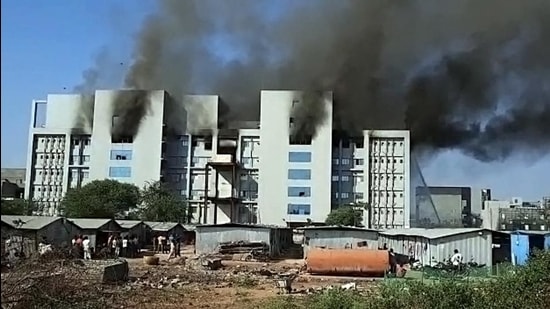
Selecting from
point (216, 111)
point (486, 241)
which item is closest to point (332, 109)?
point (216, 111)

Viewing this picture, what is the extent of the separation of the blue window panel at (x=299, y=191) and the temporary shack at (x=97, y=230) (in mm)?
32691

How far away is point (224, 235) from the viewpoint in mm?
39094

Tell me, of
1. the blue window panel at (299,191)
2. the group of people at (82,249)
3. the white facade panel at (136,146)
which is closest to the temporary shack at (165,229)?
the blue window panel at (299,191)

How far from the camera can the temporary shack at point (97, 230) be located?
36.2 meters

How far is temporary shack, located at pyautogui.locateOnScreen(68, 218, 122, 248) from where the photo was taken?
3625 centimetres

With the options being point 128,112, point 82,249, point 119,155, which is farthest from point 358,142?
point 82,249

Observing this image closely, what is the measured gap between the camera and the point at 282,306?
38.9 feet

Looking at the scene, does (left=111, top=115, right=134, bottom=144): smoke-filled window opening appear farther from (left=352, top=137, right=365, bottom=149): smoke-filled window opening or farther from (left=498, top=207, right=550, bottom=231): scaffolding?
(left=498, top=207, right=550, bottom=231): scaffolding

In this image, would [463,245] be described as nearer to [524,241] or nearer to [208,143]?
[524,241]

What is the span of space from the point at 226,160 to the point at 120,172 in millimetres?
12787

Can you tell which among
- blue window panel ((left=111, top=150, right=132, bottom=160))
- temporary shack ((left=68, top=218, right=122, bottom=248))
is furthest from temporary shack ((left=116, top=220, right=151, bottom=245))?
blue window panel ((left=111, top=150, right=132, bottom=160))

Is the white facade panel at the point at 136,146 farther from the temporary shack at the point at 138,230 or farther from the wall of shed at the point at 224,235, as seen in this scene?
the wall of shed at the point at 224,235

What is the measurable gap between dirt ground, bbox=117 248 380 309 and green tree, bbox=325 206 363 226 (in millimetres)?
32332

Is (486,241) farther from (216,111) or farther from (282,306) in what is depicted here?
(216,111)
